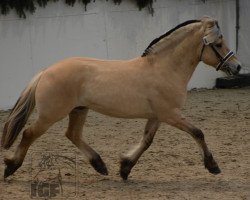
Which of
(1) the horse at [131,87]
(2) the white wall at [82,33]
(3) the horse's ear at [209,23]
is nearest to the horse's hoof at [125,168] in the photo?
(1) the horse at [131,87]

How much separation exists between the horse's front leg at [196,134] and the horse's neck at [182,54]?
432mm

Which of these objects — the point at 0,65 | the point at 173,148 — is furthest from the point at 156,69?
the point at 0,65

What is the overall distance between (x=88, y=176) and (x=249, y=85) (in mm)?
7800

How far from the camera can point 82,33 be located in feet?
35.7

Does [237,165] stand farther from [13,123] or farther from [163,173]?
[13,123]

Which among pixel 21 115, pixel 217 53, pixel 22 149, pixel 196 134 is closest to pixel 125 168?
pixel 196 134

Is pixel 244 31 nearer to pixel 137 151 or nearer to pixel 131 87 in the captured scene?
pixel 137 151

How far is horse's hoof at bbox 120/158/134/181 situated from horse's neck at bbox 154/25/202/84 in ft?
3.22

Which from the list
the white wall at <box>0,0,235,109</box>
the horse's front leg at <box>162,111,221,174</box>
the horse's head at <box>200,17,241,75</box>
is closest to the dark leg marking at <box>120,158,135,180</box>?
the horse's front leg at <box>162,111,221,174</box>

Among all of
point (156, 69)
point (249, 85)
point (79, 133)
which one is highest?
point (156, 69)

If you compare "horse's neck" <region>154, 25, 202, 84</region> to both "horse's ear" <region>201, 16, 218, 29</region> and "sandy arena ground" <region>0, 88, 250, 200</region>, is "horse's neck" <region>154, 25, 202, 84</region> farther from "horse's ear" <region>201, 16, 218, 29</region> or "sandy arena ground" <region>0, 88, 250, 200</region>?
"sandy arena ground" <region>0, 88, 250, 200</region>

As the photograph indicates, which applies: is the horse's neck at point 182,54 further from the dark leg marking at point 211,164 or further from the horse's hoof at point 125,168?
the horse's hoof at point 125,168

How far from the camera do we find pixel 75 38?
10805mm

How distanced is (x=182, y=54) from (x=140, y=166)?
4.53 ft
